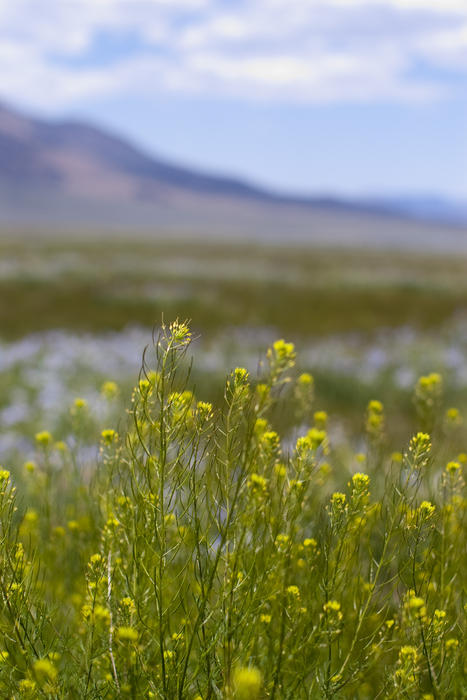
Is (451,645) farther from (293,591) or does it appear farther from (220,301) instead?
(220,301)

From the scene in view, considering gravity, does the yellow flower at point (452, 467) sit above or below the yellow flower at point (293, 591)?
above

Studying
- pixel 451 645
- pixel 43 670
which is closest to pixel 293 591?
pixel 451 645

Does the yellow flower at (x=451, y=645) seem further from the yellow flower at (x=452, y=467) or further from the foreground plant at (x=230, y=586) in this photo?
the yellow flower at (x=452, y=467)

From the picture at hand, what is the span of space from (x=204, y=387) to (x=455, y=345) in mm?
5197

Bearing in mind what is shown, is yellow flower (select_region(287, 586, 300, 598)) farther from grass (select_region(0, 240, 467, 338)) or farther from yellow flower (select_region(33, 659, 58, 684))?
grass (select_region(0, 240, 467, 338))

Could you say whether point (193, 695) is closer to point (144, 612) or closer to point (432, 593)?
point (144, 612)

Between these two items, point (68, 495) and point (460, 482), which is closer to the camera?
point (460, 482)

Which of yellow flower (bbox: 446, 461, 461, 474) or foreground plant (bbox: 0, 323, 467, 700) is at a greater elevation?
yellow flower (bbox: 446, 461, 461, 474)

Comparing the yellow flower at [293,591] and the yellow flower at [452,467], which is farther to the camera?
the yellow flower at [452,467]

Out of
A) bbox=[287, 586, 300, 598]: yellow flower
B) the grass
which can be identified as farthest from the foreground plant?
the grass

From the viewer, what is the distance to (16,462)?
5766mm

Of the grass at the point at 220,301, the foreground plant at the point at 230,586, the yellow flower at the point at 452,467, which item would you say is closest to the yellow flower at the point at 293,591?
the foreground plant at the point at 230,586

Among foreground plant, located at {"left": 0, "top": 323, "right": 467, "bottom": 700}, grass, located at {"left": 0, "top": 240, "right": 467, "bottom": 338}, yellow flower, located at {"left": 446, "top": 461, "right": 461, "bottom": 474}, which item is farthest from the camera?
grass, located at {"left": 0, "top": 240, "right": 467, "bottom": 338}

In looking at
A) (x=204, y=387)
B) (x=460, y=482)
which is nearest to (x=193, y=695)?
(x=460, y=482)
